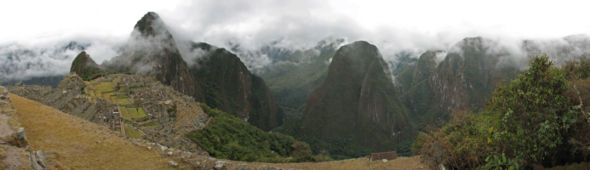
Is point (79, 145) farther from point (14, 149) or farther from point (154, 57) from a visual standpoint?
point (154, 57)

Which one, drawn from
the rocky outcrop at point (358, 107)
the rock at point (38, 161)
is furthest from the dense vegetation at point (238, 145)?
the rocky outcrop at point (358, 107)

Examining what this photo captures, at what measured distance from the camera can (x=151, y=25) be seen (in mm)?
73812

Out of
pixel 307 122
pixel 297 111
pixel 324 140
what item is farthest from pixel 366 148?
pixel 297 111

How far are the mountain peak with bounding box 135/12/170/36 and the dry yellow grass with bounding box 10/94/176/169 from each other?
67.0m

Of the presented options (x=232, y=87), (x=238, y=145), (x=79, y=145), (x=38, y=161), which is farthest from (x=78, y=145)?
(x=232, y=87)

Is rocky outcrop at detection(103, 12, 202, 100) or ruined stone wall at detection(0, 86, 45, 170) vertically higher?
rocky outcrop at detection(103, 12, 202, 100)

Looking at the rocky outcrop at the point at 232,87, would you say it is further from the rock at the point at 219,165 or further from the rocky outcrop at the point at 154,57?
the rock at the point at 219,165

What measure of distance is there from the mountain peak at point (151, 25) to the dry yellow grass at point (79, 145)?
220 feet

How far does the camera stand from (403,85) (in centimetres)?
14850

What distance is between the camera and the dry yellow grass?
8.64 m

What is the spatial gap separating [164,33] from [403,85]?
112 metres

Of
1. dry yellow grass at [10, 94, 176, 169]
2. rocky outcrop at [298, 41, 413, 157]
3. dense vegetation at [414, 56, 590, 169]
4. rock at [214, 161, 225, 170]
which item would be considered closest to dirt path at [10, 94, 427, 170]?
dry yellow grass at [10, 94, 176, 169]

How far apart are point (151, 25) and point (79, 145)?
235 ft

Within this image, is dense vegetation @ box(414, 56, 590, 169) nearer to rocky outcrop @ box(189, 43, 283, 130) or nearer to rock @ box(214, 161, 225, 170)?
rock @ box(214, 161, 225, 170)
